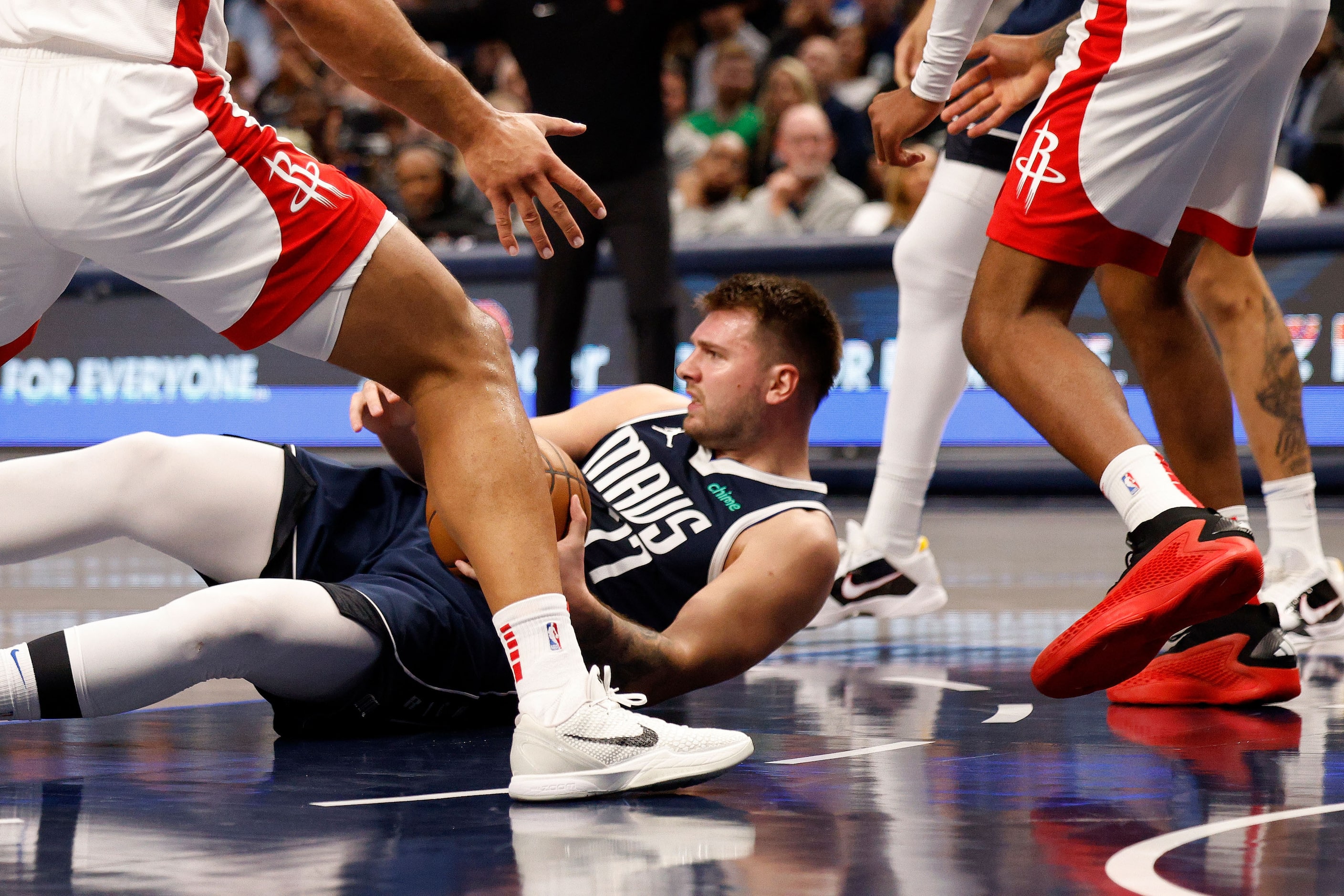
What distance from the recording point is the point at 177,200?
2107 mm

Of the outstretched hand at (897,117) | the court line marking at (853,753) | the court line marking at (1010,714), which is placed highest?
the outstretched hand at (897,117)

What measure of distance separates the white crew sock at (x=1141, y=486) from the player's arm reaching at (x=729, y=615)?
0.54 meters

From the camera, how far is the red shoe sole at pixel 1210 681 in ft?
9.88

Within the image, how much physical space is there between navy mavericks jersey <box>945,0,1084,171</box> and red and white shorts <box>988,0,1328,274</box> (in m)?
1.01

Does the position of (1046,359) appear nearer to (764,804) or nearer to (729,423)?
(729,423)

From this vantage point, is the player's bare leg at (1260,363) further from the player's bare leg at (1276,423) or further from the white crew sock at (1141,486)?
the white crew sock at (1141,486)

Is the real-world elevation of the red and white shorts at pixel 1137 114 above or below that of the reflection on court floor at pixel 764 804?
above

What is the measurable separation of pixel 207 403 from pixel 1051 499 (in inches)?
165

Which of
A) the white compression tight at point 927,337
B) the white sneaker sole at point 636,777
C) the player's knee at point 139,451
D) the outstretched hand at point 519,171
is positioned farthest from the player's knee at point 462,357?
the white compression tight at point 927,337

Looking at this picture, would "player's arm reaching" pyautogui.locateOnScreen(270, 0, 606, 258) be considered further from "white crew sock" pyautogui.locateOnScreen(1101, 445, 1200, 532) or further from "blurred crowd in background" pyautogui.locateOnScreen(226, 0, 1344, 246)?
"blurred crowd in background" pyautogui.locateOnScreen(226, 0, 1344, 246)

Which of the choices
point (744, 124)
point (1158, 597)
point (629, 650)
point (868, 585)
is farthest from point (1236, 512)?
point (744, 124)

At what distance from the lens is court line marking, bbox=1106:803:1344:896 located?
1739 millimetres

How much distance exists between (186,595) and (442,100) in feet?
3.24

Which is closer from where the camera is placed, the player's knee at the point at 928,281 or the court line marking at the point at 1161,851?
the court line marking at the point at 1161,851
